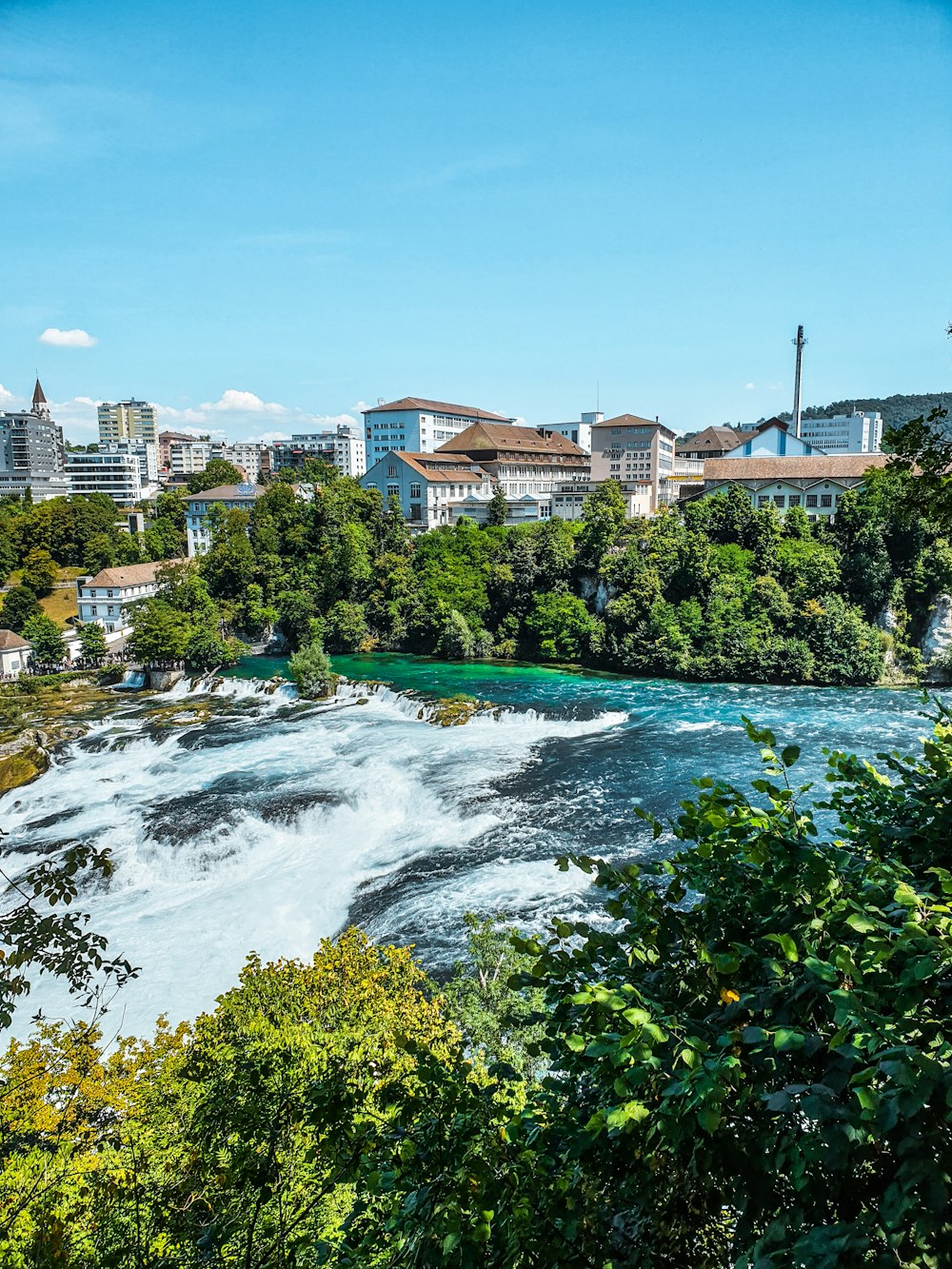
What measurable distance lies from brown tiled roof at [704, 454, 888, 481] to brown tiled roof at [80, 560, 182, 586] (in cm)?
3522

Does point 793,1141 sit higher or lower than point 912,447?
lower

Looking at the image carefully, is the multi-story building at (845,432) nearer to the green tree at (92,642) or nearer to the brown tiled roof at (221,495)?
the brown tiled roof at (221,495)

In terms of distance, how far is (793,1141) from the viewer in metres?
2.97

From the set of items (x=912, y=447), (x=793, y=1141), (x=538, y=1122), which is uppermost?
(x=912, y=447)

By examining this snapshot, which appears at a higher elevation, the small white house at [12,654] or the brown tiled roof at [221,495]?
the brown tiled roof at [221,495]

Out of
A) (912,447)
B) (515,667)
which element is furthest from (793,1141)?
(515,667)

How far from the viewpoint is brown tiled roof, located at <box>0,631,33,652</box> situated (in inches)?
1751

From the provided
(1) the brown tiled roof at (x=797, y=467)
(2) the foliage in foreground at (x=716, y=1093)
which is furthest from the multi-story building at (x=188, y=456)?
(2) the foliage in foreground at (x=716, y=1093)

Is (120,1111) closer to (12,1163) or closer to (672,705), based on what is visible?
(12,1163)

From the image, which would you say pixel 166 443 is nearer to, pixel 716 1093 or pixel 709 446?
pixel 709 446

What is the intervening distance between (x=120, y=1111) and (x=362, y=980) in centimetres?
341

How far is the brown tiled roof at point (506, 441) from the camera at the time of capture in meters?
67.1

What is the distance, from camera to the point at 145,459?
398 feet

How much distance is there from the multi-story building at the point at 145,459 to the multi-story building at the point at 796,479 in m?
83.0
